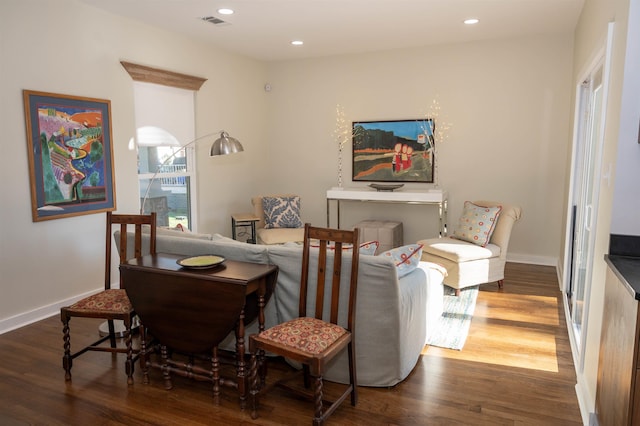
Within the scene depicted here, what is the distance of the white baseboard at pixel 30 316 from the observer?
11.7ft

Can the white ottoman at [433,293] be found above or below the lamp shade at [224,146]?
below

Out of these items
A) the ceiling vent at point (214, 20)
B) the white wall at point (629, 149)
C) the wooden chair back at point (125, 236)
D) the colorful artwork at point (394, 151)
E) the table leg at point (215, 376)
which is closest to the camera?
the white wall at point (629, 149)

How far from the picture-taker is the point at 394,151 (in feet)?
19.8

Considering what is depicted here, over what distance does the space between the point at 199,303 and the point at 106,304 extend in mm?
686

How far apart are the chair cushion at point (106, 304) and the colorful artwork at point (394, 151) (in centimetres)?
390

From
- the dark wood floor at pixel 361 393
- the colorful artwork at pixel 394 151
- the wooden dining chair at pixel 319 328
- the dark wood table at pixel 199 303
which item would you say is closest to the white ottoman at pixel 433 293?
the dark wood floor at pixel 361 393

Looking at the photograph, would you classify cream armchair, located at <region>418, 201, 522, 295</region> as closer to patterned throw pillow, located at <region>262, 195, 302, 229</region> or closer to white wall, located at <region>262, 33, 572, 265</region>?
white wall, located at <region>262, 33, 572, 265</region>

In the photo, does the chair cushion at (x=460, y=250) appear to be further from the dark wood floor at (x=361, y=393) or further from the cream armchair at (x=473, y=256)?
the dark wood floor at (x=361, y=393)

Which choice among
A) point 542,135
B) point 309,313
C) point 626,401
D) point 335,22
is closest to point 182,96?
point 335,22

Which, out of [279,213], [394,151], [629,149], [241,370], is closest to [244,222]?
[279,213]

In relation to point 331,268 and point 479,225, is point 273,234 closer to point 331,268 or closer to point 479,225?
point 479,225

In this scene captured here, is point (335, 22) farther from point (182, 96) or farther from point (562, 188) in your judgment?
point (562, 188)

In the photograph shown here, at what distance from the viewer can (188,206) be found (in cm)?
550

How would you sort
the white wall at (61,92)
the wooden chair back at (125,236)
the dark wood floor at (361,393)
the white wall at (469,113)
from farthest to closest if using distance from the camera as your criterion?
the white wall at (469,113), the white wall at (61,92), the wooden chair back at (125,236), the dark wood floor at (361,393)
